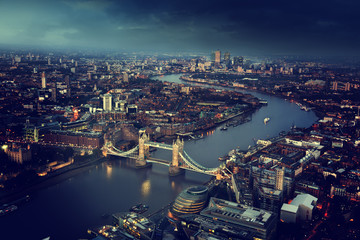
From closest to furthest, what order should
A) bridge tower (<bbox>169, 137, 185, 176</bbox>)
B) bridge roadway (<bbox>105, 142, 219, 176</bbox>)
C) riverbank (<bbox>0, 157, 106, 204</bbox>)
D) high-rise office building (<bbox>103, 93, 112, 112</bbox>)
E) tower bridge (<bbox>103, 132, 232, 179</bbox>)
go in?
riverbank (<bbox>0, 157, 106, 204</bbox>) < tower bridge (<bbox>103, 132, 232, 179</bbox>) < bridge roadway (<bbox>105, 142, 219, 176</bbox>) < bridge tower (<bbox>169, 137, 185, 176</bbox>) < high-rise office building (<bbox>103, 93, 112, 112</bbox>)

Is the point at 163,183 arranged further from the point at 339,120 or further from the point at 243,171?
the point at 339,120

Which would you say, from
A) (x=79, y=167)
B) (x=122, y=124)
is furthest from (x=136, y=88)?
(x=79, y=167)

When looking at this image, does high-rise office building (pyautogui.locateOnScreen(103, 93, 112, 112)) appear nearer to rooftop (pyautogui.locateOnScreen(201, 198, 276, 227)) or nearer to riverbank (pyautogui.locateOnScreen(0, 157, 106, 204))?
riverbank (pyautogui.locateOnScreen(0, 157, 106, 204))

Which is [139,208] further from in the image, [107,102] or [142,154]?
[107,102]

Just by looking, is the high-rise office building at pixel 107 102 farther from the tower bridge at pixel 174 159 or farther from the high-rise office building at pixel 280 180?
the high-rise office building at pixel 280 180

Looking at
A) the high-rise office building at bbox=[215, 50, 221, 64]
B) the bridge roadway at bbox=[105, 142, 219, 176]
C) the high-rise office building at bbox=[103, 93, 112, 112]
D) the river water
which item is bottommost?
the river water

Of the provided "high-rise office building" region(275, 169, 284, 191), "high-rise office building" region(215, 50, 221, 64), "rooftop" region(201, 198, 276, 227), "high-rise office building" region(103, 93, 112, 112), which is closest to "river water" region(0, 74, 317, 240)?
"rooftop" region(201, 198, 276, 227)

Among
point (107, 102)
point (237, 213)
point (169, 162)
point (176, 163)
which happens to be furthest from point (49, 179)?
point (107, 102)
